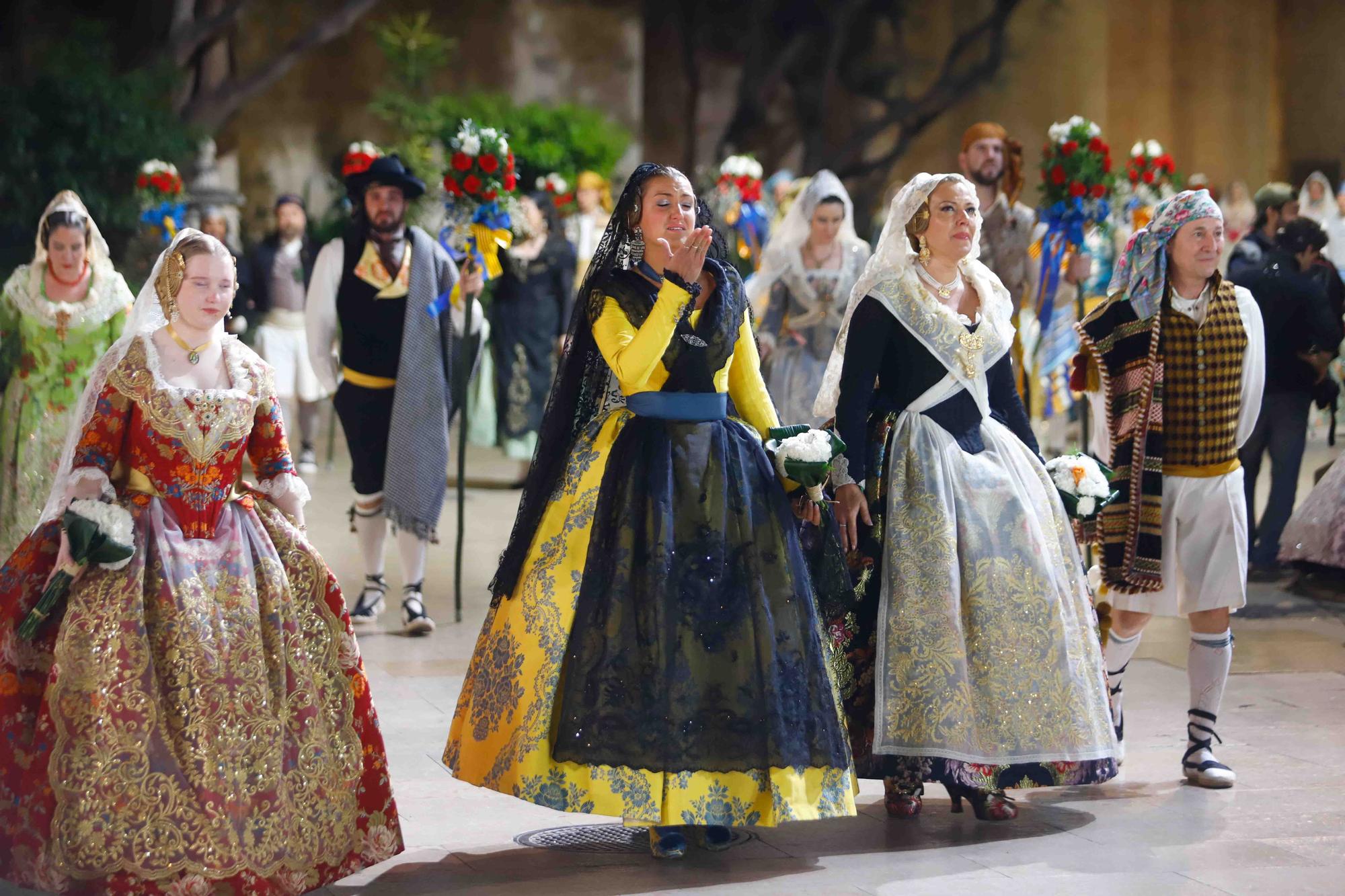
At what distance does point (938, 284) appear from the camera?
4680 millimetres

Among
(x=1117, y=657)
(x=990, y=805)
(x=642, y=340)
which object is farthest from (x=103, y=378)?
(x=1117, y=657)

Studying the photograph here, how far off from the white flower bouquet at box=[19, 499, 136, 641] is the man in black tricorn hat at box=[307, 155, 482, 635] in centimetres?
318

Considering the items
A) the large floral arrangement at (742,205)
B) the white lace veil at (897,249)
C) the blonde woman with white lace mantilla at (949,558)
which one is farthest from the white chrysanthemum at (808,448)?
the large floral arrangement at (742,205)

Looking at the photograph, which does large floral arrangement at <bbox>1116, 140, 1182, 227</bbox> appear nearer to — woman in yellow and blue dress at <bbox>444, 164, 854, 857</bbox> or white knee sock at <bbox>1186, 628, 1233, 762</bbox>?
white knee sock at <bbox>1186, 628, 1233, 762</bbox>

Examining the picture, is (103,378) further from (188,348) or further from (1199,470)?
(1199,470)

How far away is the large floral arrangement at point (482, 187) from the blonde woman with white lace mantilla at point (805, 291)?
1.34 m

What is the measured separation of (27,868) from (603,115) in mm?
14572

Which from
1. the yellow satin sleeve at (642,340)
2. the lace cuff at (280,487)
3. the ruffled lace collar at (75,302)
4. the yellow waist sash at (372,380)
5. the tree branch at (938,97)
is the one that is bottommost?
the lace cuff at (280,487)

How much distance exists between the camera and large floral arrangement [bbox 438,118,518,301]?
714 centimetres

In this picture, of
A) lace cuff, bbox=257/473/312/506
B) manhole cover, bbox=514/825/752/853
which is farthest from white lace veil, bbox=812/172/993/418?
lace cuff, bbox=257/473/312/506

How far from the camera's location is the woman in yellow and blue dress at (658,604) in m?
3.98

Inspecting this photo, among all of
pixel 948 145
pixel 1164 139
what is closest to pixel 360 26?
pixel 948 145

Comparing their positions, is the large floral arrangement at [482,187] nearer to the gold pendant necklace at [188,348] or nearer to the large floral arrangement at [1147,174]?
the large floral arrangement at [1147,174]

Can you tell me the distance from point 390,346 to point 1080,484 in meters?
3.19
